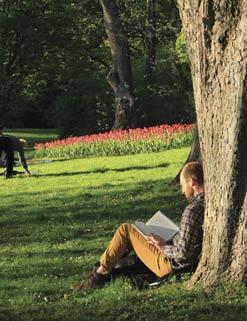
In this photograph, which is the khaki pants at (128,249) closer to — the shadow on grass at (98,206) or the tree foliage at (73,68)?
the shadow on grass at (98,206)

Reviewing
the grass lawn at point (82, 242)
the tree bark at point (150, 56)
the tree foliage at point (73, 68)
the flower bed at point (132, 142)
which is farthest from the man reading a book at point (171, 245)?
the tree bark at point (150, 56)

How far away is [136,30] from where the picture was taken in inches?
1567

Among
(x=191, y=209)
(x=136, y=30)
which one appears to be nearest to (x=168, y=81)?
(x=136, y=30)

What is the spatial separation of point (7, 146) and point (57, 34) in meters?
16.3

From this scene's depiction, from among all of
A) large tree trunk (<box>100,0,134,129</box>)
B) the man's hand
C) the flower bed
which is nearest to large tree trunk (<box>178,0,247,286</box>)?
the man's hand

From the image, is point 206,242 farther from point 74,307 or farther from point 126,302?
point 74,307

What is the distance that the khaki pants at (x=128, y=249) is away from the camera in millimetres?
6441

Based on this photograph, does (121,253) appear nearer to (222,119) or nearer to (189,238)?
(189,238)

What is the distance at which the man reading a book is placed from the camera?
608 centimetres

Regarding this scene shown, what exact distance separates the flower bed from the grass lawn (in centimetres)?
287

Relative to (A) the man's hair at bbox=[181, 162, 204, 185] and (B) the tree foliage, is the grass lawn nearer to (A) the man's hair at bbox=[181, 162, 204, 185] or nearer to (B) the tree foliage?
(A) the man's hair at bbox=[181, 162, 204, 185]

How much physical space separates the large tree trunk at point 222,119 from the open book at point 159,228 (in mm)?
936

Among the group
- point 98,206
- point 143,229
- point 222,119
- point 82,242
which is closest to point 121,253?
A: point 143,229

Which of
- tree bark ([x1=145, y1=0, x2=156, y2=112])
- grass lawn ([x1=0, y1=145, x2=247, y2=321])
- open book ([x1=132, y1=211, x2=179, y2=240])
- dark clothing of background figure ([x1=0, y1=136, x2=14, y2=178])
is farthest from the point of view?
tree bark ([x1=145, y1=0, x2=156, y2=112])
